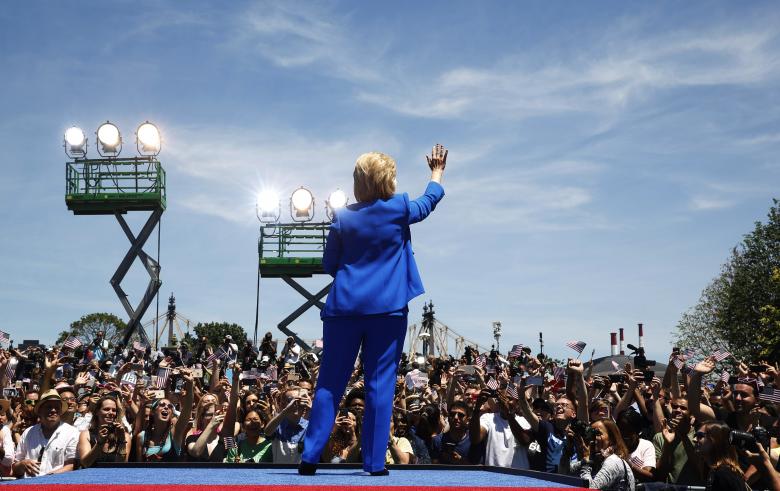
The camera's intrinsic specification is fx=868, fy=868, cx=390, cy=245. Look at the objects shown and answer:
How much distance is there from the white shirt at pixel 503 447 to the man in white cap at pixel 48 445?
415 cm

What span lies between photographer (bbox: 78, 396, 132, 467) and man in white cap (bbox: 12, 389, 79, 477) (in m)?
0.19

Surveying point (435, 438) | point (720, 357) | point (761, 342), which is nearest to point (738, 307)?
point (761, 342)

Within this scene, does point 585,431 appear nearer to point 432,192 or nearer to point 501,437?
point 501,437

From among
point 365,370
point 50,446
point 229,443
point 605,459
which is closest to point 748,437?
point 605,459

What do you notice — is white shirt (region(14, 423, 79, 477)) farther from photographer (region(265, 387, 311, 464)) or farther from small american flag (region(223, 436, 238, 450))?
photographer (region(265, 387, 311, 464))

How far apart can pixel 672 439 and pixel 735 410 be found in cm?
215

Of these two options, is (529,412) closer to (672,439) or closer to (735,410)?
(672,439)

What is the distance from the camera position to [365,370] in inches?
242

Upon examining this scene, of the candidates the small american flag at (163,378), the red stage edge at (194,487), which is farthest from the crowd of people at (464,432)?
the red stage edge at (194,487)

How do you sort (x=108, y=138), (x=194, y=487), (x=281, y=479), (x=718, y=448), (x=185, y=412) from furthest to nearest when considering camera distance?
1. (x=108, y=138)
2. (x=185, y=412)
3. (x=718, y=448)
4. (x=281, y=479)
5. (x=194, y=487)

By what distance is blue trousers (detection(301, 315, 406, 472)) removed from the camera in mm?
6062

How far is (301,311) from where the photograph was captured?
46469 mm

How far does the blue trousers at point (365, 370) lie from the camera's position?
6062 millimetres

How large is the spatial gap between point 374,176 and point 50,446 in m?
4.44
